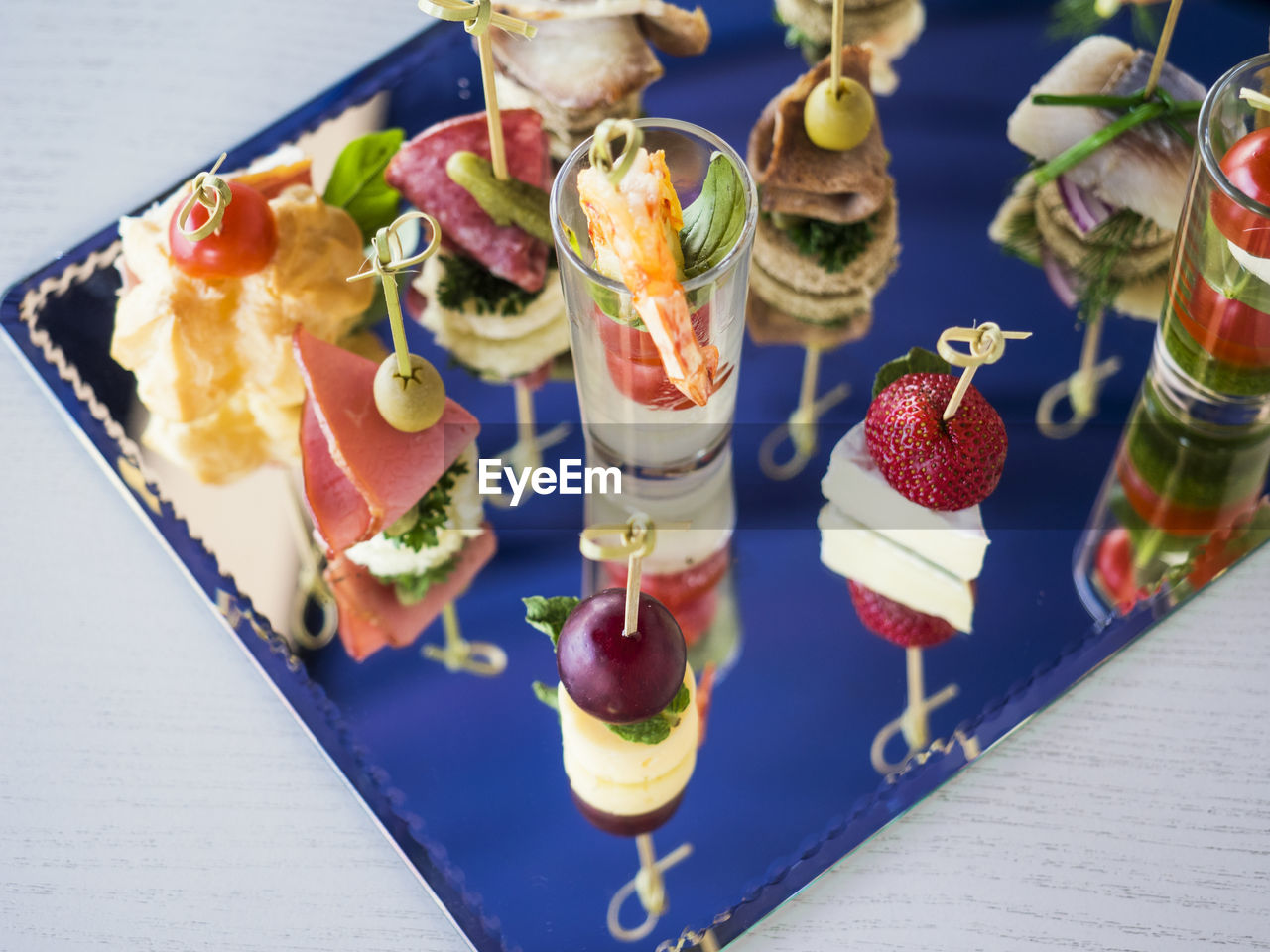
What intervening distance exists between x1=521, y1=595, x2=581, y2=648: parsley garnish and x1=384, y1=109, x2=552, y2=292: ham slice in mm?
329

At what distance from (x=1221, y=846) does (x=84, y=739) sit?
0.89m

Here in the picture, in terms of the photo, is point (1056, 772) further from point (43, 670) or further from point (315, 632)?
point (43, 670)

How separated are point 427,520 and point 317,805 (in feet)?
0.81

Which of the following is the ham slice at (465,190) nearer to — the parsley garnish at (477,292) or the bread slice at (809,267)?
the parsley garnish at (477,292)

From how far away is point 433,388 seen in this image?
1059mm

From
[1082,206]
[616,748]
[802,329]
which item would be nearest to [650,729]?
[616,748]

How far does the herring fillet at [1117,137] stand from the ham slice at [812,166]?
18 centimetres

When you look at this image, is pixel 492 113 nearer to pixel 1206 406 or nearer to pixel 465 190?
pixel 465 190

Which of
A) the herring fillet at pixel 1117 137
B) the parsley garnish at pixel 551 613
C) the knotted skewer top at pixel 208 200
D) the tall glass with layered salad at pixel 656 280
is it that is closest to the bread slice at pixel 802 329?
the tall glass with layered salad at pixel 656 280

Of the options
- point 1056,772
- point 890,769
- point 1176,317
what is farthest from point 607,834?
point 1176,317

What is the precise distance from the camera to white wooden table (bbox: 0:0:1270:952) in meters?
0.98

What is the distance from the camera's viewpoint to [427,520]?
3.69 feet

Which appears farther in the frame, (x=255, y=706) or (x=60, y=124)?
(x=60, y=124)

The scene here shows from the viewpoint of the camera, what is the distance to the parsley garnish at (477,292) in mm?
1240
